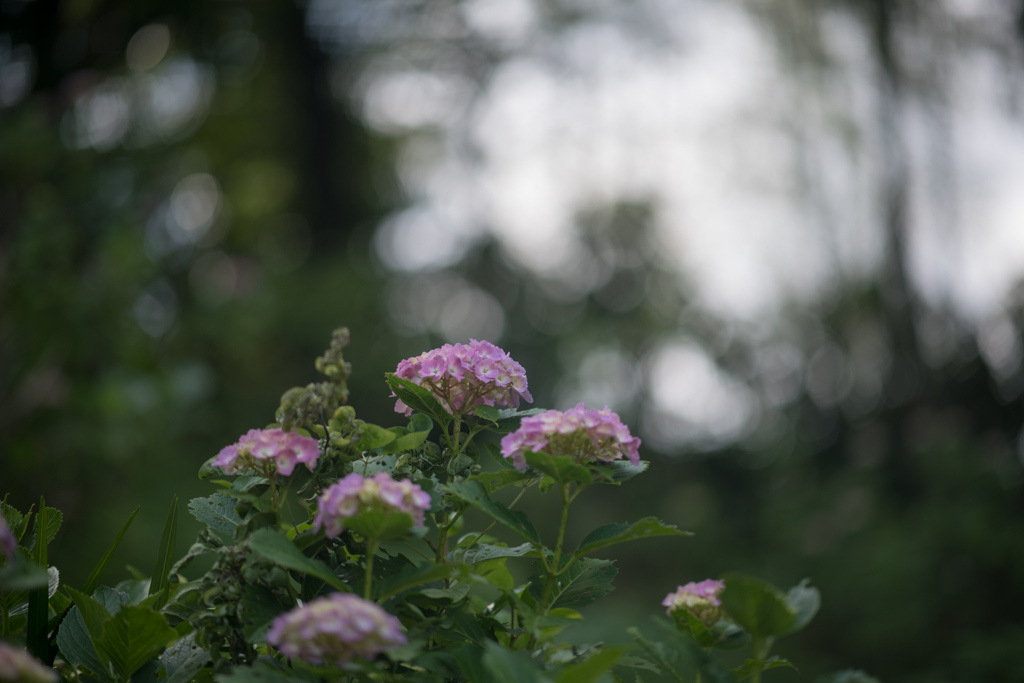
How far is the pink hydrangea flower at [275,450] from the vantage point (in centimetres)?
76

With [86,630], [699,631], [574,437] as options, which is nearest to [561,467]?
[574,437]

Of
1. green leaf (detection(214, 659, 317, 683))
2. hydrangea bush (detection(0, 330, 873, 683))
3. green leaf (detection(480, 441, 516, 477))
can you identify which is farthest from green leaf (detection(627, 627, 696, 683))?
green leaf (detection(214, 659, 317, 683))

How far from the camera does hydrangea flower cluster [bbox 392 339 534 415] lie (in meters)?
0.87

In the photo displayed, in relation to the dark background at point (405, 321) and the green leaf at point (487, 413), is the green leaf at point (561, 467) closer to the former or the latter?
the green leaf at point (487, 413)

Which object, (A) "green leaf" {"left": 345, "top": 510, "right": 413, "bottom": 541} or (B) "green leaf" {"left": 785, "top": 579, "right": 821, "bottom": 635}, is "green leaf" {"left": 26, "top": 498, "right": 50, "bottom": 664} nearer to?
(A) "green leaf" {"left": 345, "top": 510, "right": 413, "bottom": 541}

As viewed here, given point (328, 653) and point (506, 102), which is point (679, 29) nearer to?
point (506, 102)

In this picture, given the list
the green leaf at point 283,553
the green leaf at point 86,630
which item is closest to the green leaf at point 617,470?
the green leaf at point 283,553

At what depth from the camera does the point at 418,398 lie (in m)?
0.90

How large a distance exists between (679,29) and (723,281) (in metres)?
2.88

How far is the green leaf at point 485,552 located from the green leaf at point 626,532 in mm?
72

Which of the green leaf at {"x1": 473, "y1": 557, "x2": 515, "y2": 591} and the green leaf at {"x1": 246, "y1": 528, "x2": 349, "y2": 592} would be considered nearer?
the green leaf at {"x1": 246, "y1": 528, "x2": 349, "y2": 592}

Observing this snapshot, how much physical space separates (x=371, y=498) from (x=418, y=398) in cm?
24

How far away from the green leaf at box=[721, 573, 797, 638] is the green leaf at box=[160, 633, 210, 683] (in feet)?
1.98

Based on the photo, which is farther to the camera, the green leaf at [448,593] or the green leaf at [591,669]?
the green leaf at [448,593]
